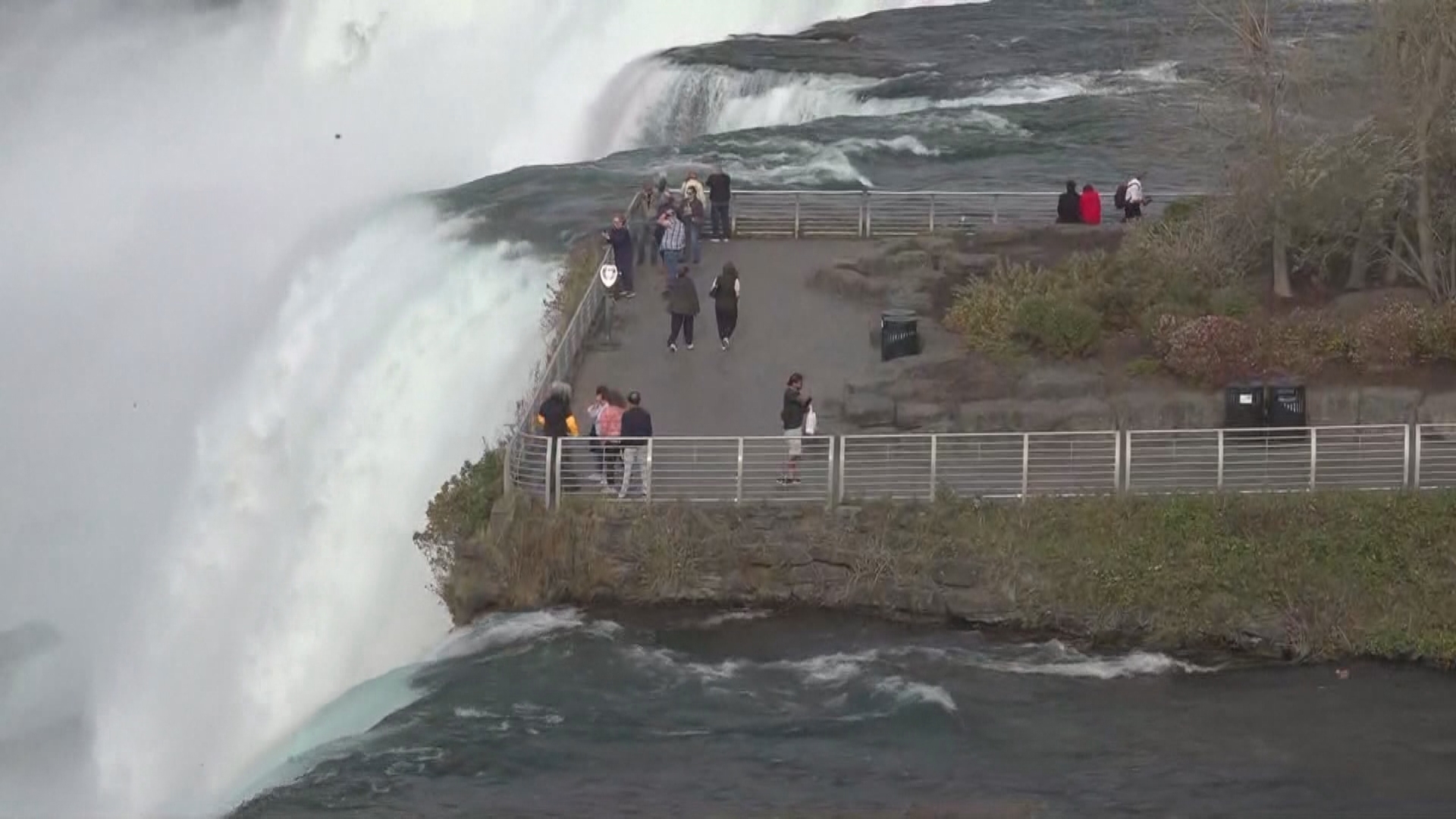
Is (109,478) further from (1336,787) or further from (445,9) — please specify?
(445,9)

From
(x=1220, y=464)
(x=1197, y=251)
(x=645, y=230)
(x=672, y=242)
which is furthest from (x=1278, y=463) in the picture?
(x=645, y=230)

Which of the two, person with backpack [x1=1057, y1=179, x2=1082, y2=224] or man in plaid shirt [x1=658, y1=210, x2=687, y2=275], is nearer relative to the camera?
man in plaid shirt [x1=658, y1=210, x2=687, y2=275]

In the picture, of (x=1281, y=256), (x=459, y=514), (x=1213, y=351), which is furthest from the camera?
(x=1281, y=256)

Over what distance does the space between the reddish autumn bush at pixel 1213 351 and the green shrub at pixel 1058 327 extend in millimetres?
865

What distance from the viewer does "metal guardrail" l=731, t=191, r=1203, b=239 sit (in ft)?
97.8

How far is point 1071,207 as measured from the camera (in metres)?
29.4

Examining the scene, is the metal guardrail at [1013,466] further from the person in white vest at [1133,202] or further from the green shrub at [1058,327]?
the person in white vest at [1133,202]

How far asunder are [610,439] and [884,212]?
11.8 m

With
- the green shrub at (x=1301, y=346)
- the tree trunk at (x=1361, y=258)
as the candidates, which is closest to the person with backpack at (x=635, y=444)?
the green shrub at (x=1301, y=346)

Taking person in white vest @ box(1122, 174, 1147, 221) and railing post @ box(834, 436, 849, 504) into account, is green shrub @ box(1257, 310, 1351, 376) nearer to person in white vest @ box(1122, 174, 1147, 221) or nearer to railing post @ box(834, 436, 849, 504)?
person in white vest @ box(1122, 174, 1147, 221)

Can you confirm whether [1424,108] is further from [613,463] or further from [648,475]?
[613,463]

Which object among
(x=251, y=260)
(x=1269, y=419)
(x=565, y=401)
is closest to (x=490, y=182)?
(x=251, y=260)

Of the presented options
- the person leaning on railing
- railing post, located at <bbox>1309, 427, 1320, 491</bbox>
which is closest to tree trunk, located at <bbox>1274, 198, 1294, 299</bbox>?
railing post, located at <bbox>1309, 427, 1320, 491</bbox>

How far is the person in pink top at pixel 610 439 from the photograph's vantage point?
20.9 m
